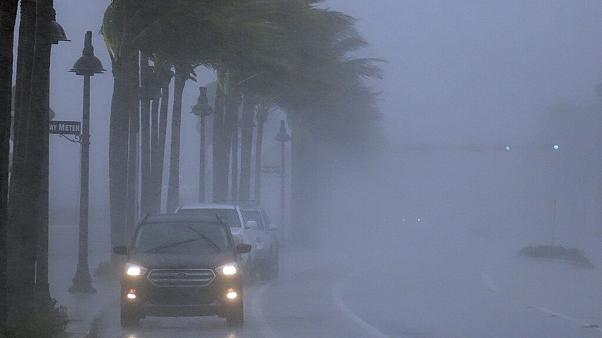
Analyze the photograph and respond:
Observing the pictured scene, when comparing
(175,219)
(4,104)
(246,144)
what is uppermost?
(4,104)

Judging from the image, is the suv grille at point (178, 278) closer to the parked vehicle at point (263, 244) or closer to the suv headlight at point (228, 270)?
the suv headlight at point (228, 270)

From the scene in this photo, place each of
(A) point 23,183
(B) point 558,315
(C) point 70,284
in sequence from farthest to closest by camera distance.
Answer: (C) point 70,284 → (B) point 558,315 → (A) point 23,183

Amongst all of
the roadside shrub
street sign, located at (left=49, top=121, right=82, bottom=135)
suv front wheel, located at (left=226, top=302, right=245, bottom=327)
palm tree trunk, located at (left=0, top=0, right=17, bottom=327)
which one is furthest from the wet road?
the roadside shrub

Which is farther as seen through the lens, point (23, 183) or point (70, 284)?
point (70, 284)

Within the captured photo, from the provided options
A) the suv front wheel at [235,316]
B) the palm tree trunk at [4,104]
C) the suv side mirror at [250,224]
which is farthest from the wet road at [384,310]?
the palm tree trunk at [4,104]

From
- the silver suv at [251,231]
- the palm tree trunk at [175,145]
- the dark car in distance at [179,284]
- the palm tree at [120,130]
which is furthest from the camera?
the palm tree trunk at [175,145]

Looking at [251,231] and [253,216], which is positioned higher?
[253,216]

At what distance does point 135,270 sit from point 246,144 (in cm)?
4142

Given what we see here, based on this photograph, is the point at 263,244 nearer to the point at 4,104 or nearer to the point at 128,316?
the point at 128,316

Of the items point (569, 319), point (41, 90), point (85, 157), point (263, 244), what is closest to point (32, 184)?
point (41, 90)

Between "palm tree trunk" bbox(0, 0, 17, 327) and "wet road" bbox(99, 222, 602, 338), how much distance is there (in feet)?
15.1

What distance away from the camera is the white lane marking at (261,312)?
2101cm

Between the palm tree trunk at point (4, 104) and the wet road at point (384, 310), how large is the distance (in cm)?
461

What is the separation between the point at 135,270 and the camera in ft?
69.2
